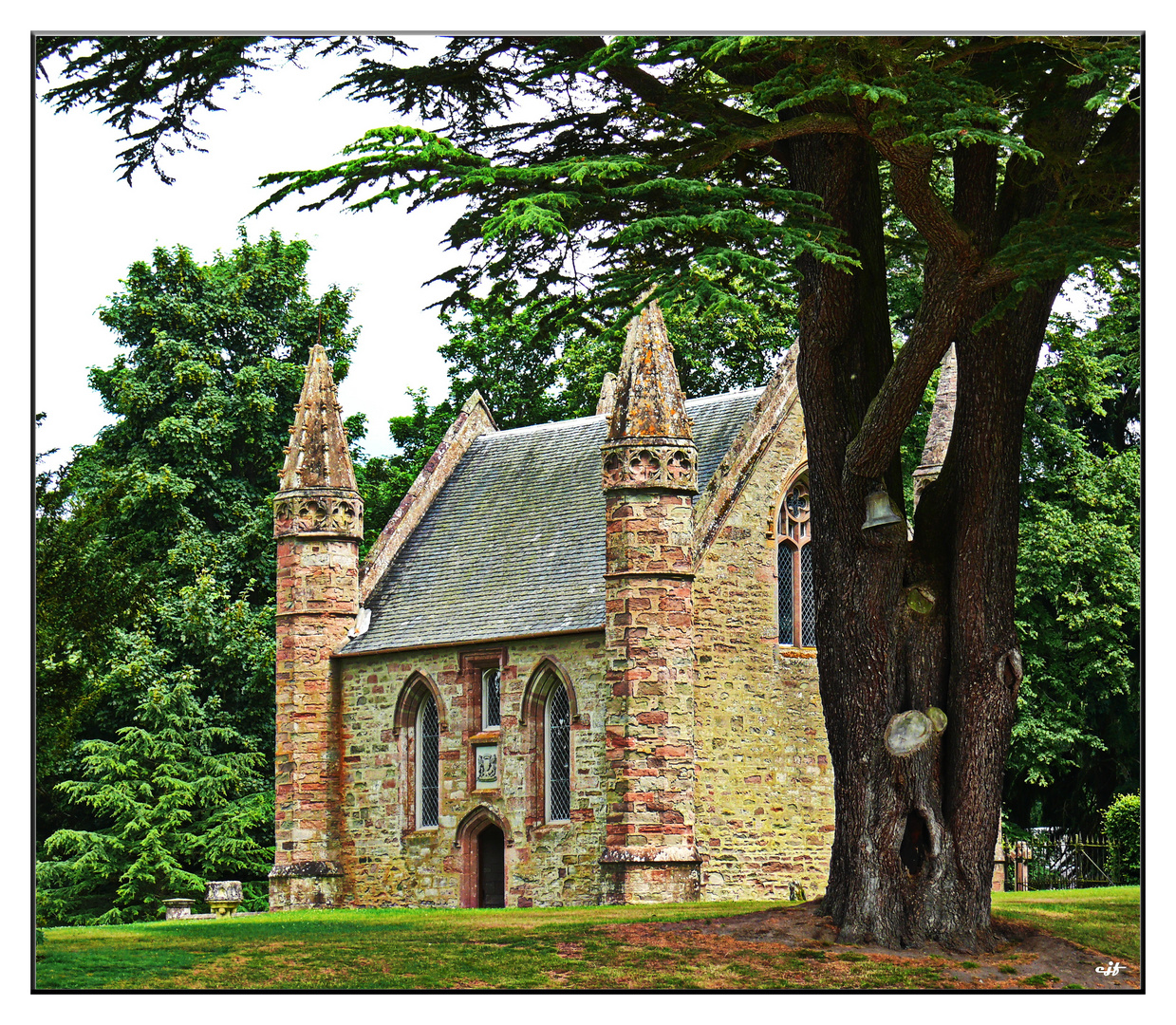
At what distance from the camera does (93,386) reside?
43.9 meters

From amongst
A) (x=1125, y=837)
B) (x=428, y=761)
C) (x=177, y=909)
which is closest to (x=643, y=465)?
(x=428, y=761)

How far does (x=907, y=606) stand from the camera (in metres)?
18.1

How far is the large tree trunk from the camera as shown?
57.5 ft

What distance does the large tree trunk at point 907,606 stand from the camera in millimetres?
17516

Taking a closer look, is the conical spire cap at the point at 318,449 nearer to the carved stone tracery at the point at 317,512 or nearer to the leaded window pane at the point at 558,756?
the carved stone tracery at the point at 317,512

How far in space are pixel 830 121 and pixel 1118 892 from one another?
13017mm

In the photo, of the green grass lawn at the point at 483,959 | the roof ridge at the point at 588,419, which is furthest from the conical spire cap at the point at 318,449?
the green grass lawn at the point at 483,959

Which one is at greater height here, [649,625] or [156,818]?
[649,625]

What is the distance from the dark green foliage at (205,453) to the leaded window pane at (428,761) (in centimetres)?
917

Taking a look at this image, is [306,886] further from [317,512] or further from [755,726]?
[755,726]

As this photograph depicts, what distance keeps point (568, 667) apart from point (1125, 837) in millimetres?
10111

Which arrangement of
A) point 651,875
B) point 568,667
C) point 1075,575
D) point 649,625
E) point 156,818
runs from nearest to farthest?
point 651,875, point 649,625, point 568,667, point 1075,575, point 156,818

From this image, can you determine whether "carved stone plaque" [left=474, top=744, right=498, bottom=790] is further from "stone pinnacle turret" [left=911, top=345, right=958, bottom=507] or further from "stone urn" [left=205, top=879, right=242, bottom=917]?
"stone pinnacle turret" [left=911, top=345, right=958, bottom=507]

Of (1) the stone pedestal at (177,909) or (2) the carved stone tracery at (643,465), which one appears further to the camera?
(1) the stone pedestal at (177,909)
